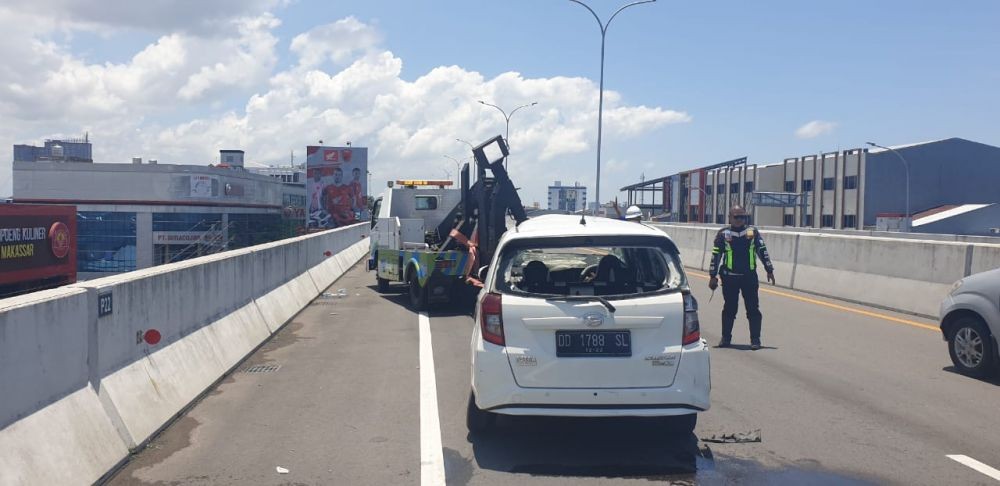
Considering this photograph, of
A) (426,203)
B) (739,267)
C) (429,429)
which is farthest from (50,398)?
(426,203)

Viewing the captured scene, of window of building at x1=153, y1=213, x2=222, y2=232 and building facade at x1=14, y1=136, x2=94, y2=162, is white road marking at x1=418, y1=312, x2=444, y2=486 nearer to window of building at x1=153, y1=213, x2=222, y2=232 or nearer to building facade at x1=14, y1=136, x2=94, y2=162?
window of building at x1=153, y1=213, x2=222, y2=232

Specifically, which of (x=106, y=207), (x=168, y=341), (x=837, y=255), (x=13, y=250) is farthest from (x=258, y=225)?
(x=168, y=341)

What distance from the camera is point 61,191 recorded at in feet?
270

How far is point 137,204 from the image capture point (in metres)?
81.1

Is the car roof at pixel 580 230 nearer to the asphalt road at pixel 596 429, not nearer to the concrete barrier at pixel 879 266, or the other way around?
the asphalt road at pixel 596 429

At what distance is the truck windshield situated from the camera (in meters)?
6.70

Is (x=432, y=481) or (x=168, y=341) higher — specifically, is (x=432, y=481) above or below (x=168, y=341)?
below

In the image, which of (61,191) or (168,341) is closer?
(168,341)

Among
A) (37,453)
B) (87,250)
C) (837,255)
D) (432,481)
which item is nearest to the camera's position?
(37,453)

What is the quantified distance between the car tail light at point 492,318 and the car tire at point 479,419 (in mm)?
745

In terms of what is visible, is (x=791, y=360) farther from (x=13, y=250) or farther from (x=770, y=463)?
(x=13, y=250)

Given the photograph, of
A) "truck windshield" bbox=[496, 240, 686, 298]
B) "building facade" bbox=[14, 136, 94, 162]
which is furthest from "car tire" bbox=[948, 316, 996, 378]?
"building facade" bbox=[14, 136, 94, 162]

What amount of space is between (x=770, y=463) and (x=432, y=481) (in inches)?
95.1

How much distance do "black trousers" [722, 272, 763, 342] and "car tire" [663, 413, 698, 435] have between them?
185 inches
